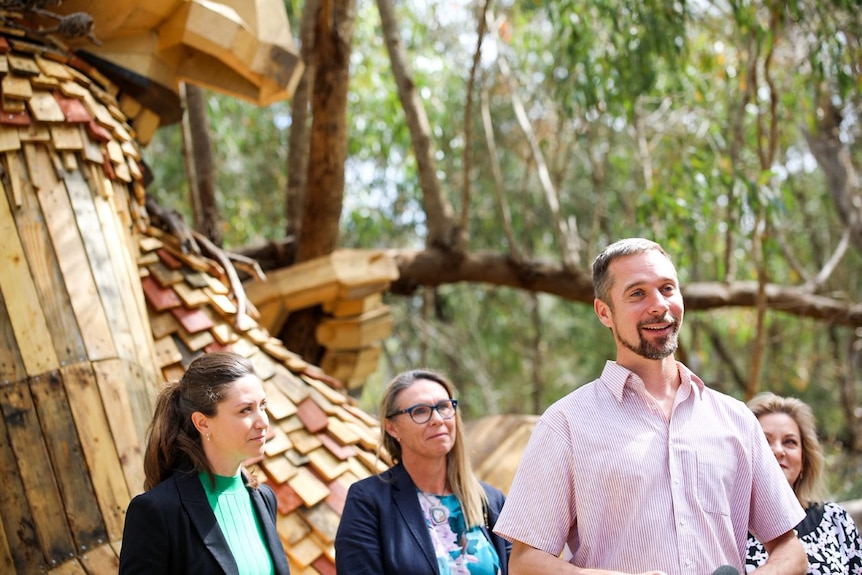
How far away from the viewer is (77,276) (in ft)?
10.3

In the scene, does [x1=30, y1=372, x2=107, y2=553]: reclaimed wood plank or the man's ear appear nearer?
the man's ear

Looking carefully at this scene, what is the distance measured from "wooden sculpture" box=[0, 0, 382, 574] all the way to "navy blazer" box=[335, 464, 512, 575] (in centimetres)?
36

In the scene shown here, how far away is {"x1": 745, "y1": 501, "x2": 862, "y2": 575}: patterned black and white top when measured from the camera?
3006mm

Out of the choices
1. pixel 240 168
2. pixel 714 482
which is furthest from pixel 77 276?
pixel 240 168

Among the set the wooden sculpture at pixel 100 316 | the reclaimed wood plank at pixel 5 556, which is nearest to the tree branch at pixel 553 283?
the wooden sculpture at pixel 100 316

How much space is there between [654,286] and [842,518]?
4.79 feet

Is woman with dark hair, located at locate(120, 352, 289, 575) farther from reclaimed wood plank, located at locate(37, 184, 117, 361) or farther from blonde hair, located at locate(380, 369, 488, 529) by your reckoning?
blonde hair, located at locate(380, 369, 488, 529)

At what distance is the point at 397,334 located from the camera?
971cm

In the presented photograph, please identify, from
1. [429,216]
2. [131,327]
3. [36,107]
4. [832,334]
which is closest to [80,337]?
[131,327]

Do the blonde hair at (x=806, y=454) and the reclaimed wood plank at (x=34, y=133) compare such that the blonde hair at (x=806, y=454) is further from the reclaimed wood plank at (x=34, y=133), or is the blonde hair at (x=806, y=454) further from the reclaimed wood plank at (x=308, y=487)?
the reclaimed wood plank at (x=34, y=133)

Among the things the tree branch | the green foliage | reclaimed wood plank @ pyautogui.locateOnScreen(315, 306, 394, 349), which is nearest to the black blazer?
reclaimed wood plank @ pyautogui.locateOnScreen(315, 306, 394, 349)

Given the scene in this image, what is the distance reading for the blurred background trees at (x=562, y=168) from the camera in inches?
244

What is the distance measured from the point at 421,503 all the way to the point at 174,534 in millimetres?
954

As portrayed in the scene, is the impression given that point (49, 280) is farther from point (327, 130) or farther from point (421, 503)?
point (327, 130)
